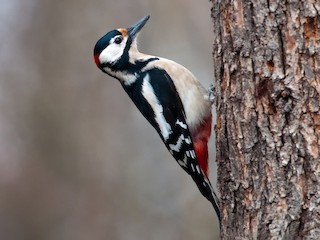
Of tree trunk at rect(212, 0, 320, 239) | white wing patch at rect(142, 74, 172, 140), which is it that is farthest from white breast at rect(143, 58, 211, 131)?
tree trunk at rect(212, 0, 320, 239)

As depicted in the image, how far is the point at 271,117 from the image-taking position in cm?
268

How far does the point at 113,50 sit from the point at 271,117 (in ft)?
5.01

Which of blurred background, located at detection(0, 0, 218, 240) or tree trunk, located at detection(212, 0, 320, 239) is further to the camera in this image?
blurred background, located at detection(0, 0, 218, 240)

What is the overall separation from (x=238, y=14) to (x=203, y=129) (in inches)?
49.0

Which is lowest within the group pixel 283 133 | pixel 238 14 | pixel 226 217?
pixel 226 217

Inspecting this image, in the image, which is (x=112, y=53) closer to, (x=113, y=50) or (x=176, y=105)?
(x=113, y=50)

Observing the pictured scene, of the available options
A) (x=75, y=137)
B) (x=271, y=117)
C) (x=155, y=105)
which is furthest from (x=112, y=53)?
(x=75, y=137)

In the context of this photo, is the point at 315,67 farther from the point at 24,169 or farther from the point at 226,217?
the point at 24,169

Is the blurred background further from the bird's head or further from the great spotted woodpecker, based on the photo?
the great spotted woodpecker

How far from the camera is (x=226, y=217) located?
2922 millimetres

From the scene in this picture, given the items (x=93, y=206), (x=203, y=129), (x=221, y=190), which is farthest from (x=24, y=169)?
(x=221, y=190)

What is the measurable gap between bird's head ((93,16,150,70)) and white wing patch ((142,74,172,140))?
0.20m

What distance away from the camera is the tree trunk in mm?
2604

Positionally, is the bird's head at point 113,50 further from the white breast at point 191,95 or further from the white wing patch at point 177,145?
the white wing patch at point 177,145
